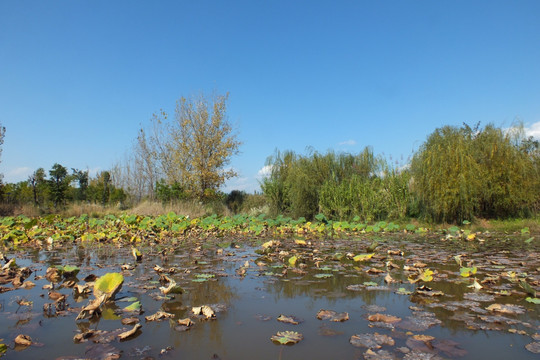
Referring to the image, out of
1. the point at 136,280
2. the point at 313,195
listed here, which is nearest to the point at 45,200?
the point at 313,195

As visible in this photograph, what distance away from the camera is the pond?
5.83 ft

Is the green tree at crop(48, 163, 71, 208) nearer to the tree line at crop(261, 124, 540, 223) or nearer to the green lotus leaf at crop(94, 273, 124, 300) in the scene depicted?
the tree line at crop(261, 124, 540, 223)

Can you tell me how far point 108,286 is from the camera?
259 cm

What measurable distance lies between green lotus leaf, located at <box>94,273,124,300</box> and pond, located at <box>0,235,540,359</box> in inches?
3.8

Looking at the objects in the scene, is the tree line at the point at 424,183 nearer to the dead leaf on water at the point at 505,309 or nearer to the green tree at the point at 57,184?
the green tree at the point at 57,184

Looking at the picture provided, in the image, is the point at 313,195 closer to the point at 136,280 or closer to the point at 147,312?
the point at 136,280

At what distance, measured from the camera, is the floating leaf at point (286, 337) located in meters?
1.86

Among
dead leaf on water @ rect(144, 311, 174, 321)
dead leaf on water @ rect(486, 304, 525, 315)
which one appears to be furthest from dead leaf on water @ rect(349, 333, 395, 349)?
dead leaf on water @ rect(144, 311, 174, 321)

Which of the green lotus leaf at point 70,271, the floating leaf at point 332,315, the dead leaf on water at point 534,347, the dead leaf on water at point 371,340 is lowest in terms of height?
the dead leaf on water at point 534,347

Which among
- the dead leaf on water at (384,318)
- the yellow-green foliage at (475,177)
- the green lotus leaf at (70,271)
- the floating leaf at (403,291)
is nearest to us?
the dead leaf on water at (384,318)

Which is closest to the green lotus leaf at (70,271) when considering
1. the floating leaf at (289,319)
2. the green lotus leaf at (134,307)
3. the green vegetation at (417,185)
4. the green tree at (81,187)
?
the green lotus leaf at (134,307)

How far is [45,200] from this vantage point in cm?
2152

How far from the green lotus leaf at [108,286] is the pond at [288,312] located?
97 millimetres

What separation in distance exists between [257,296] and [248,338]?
2.92ft
